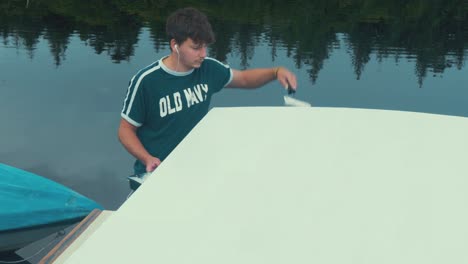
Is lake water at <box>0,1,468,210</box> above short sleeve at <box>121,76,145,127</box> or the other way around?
the other way around

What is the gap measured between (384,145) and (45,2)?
9515 cm

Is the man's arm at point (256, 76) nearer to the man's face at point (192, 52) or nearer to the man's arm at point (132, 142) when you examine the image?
the man's face at point (192, 52)

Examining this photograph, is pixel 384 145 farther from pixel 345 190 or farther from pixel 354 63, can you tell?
pixel 354 63

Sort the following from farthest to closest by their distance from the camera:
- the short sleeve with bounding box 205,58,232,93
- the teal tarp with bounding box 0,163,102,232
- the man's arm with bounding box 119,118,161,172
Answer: the teal tarp with bounding box 0,163,102,232, the short sleeve with bounding box 205,58,232,93, the man's arm with bounding box 119,118,161,172

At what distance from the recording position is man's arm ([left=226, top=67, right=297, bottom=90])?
369 cm

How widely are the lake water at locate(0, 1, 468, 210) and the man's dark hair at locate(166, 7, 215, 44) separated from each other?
15.5 meters

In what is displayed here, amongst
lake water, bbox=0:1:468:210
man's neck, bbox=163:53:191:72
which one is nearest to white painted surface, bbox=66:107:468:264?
man's neck, bbox=163:53:191:72

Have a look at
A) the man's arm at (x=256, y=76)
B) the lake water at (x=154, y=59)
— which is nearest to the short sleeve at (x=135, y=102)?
the man's arm at (x=256, y=76)

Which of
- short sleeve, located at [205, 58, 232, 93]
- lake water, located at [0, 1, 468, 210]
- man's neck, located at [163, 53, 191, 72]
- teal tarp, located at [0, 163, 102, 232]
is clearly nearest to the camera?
man's neck, located at [163, 53, 191, 72]

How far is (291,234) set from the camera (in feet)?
5.53

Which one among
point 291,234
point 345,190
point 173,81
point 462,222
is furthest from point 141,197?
point 173,81

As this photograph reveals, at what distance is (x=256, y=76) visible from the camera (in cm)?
413

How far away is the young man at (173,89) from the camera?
11.6 feet

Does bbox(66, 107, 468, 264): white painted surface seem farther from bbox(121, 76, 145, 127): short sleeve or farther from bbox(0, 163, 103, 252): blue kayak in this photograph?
bbox(0, 163, 103, 252): blue kayak
